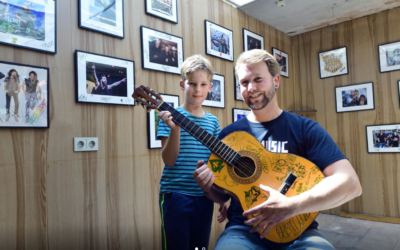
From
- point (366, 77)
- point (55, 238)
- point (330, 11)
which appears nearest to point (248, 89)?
point (55, 238)

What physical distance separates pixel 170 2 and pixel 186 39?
0.38 m

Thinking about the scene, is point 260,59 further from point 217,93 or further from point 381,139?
point 381,139

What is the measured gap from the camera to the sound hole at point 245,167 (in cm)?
123

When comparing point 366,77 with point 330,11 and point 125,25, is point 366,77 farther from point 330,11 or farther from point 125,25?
point 125,25

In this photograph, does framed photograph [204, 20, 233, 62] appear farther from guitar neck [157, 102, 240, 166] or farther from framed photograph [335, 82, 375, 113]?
framed photograph [335, 82, 375, 113]

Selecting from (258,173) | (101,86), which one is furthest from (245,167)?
(101,86)

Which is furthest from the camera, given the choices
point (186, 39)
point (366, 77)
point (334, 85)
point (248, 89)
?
point (334, 85)

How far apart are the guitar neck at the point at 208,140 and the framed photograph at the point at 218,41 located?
Result: 69.6 inches

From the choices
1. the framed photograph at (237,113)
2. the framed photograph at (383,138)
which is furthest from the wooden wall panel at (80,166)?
the framed photograph at (383,138)

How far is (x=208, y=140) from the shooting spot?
1287 mm

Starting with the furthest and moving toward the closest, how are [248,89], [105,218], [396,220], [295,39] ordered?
1. [295,39]
2. [396,220]
3. [105,218]
4. [248,89]

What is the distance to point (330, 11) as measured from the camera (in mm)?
3596

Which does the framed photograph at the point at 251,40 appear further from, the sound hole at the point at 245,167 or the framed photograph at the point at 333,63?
the sound hole at the point at 245,167

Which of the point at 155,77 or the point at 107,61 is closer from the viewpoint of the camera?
the point at 107,61
